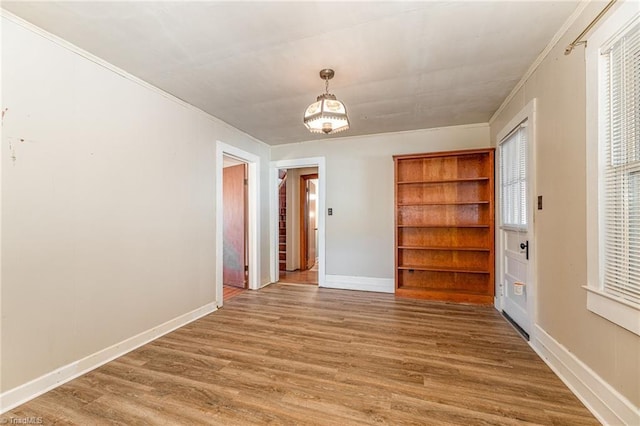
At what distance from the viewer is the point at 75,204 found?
1.98 meters

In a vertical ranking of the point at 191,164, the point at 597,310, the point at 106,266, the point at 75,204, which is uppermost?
the point at 191,164

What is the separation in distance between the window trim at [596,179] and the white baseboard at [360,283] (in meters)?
2.59

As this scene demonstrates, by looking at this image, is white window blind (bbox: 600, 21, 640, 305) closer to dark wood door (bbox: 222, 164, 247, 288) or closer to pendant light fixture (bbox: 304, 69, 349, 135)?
pendant light fixture (bbox: 304, 69, 349, 135)

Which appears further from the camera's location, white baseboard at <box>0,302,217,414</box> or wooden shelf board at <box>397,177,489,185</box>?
wooden shelf board at <box>397,177,489,185</box>

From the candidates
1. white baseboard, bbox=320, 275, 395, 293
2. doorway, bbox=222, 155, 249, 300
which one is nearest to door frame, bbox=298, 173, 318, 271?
white baseboard, bbox=320, 275, 395, 293

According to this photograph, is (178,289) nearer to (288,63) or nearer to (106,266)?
(106,266)

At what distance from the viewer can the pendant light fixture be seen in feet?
6.93

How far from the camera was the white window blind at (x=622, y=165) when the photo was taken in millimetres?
1338

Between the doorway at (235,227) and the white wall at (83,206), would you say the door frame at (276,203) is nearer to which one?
the doorway at (235,227)

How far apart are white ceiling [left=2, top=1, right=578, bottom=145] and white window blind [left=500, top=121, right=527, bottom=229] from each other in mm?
497

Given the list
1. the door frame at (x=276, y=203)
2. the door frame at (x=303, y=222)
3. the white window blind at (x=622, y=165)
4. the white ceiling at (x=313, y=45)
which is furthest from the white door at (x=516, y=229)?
the door frame at (x=303, y=222)

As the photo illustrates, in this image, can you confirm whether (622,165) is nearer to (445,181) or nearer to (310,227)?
(445,181)

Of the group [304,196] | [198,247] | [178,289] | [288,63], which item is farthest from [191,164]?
[304,196]

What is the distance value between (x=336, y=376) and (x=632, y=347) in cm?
164
